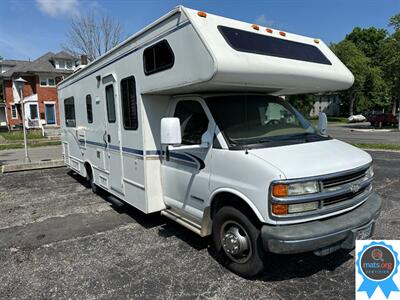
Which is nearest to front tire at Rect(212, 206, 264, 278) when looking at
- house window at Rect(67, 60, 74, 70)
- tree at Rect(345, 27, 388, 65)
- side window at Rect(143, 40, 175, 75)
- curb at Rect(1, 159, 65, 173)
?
side window at Rect(143, 40, 175, 75)

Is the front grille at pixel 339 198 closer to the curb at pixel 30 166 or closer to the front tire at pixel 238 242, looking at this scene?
the front tire at pixel 238 242

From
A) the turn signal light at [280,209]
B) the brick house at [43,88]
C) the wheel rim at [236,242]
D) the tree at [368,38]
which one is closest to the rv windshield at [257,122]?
the turn signal light at [280,209]

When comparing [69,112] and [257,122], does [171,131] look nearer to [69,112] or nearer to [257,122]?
[257,122]

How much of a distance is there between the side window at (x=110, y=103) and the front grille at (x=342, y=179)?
3.85m

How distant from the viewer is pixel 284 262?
3.79m

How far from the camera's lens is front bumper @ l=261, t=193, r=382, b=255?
2902 millimetres

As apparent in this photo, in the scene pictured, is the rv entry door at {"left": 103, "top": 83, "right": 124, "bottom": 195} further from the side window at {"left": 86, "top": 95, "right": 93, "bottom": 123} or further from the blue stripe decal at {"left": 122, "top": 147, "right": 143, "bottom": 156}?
the side window at {"left": 86, "top": 95, "right": 93, "bottom": 123}

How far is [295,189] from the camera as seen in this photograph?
9.77 feet

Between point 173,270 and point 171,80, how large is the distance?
2.34 metres

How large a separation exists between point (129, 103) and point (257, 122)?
2.18 metres

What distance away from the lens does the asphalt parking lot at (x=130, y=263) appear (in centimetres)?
331

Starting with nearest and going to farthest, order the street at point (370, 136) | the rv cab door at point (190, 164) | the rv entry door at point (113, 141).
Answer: the rv cab door at point (190, 164)
the rv entry door at point (113, 141)
the street at point (370, 136)

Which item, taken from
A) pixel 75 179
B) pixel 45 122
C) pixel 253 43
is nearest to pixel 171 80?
pixel 253 43

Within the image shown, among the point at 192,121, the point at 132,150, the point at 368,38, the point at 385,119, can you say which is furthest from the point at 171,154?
the point at 368,38
